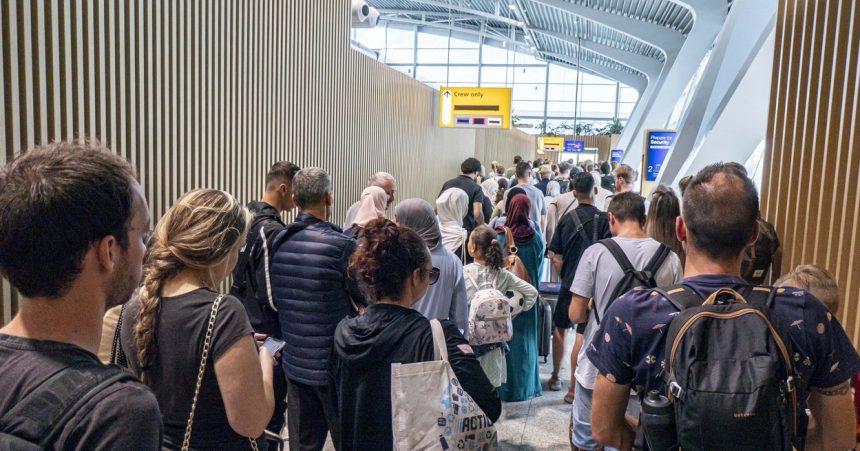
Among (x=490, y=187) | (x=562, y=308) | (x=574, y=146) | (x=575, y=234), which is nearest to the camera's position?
(x=575, y=234)

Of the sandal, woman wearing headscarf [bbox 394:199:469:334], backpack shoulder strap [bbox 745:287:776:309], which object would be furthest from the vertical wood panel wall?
the sandal

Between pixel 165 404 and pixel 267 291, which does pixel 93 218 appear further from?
pixel 267 291

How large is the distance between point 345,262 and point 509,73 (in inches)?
1291

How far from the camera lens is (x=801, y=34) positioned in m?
3.67

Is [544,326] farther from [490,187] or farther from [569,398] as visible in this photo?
Result: [490,187]

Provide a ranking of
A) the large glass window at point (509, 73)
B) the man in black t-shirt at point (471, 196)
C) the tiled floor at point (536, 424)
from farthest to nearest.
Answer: the large glass window at point (509, 73), the man in black t-shirt at point (471, 196), the tiled floor at point (536, 424)

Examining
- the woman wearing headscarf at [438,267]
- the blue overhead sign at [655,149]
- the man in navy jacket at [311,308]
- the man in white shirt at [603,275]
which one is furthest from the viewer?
the blue overhead sign at [655,149]

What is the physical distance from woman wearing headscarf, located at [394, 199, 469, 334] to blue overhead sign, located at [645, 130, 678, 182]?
6.81m

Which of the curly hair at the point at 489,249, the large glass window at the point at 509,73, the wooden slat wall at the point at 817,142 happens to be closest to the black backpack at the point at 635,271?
the wooden slat wall at the point at 817,142

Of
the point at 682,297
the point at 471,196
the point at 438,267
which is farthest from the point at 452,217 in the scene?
the point at 682,297

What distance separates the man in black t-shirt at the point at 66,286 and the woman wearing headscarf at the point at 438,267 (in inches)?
Result: 92.5

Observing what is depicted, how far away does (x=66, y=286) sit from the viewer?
999mm

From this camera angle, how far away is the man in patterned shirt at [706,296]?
5.24 feet

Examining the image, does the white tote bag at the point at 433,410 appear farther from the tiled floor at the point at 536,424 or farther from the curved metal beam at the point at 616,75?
the curved metal beam at the point at 616,75
